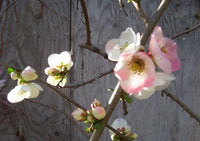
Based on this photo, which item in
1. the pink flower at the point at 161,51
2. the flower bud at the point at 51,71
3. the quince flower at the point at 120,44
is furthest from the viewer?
the flower bud at the point at 51,71

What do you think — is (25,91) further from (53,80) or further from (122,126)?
(122,126)

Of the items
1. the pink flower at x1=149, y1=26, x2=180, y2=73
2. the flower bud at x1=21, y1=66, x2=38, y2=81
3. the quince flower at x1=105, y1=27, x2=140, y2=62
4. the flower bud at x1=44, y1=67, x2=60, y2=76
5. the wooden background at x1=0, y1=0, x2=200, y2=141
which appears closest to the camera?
the pink flower at x1=149, y1=26, x2=180, y2=73

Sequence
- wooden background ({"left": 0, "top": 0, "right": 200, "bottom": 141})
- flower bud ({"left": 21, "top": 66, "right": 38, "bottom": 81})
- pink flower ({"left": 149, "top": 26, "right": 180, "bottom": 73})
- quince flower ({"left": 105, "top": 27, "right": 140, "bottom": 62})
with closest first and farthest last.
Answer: pink flower ({"left": 149, "top": 26, "right": 180, "bottom": 73}), quince flower ({"left": 105, "top": 27, "right": 140, "bottom": 62}), flower bud ({"left": 21, "top": 66, "right": 38, "bottom": 81}), wooden background ({"left": 0, "top": 0, "right": 200, "bottom": 141})

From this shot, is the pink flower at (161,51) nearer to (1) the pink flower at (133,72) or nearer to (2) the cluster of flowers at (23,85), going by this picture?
(1) the pink flower at (133,72)

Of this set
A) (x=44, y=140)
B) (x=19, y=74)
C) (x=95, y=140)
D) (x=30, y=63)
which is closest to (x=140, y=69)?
(x=95, y=140)

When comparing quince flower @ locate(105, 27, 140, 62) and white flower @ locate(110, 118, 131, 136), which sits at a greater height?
quince flower @ locate(105, 27, 140, 62)

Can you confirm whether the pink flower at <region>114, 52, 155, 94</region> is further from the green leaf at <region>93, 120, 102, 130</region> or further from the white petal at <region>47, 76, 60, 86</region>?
the white petal at <region>47, 76, 60, 86</region>

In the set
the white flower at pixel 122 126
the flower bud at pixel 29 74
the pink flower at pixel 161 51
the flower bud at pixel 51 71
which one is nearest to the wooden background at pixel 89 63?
the white flower at pixel 122 126

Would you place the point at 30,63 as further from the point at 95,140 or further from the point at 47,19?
the point at 95,140

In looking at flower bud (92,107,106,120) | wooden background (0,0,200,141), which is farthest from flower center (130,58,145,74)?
wooden background (0,0,200,141)
